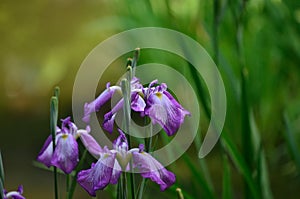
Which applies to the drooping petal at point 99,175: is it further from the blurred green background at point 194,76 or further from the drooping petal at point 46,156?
the blurred green background at point 194,76

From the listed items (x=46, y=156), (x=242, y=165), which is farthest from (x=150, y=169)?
(x=242, y=165)

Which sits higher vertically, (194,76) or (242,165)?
(194,76)

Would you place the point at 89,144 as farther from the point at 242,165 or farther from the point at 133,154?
the point at 242,165

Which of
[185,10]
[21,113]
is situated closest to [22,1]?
[21,113]

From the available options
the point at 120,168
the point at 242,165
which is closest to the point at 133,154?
the point at 120,168

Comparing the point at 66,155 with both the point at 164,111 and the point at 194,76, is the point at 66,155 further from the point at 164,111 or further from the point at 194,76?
the point at 194,76

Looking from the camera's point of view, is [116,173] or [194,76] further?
[194,76]

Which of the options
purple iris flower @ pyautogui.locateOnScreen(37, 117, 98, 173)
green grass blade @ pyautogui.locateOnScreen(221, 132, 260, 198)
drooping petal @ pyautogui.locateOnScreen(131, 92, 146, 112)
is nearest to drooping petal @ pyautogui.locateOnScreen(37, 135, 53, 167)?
purple iris flower @ pyautogui.locateOnScreen(37, 117, 98, 173)

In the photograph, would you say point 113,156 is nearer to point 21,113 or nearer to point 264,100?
point 264,100
